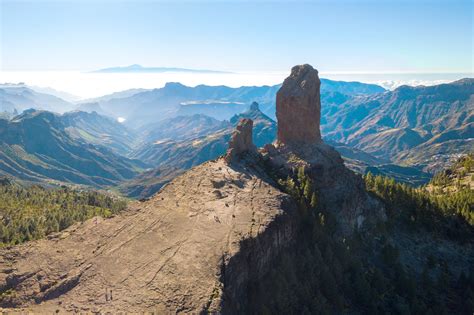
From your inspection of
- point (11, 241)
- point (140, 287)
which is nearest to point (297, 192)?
point (140, 287)

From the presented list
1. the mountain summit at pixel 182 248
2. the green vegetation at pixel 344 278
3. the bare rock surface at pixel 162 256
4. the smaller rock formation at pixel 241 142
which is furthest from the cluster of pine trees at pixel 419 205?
the bare rock surface at pixel 162 256

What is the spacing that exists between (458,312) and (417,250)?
21.0 m

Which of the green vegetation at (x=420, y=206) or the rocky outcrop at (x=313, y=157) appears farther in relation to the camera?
the green vegetation at (x=420, y=206)

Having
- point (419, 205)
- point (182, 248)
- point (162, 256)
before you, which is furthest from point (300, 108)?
point (162, 256)

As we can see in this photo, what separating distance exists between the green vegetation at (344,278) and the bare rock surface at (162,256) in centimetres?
446

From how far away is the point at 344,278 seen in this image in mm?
76312

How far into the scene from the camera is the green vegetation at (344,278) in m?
63.2

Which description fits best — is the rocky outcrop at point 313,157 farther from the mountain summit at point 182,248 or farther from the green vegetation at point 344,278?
the green vegetation at point 344,278

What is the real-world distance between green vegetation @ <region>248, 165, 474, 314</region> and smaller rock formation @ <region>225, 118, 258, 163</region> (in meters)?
12.8

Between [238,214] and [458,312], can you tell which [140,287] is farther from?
[458,312]

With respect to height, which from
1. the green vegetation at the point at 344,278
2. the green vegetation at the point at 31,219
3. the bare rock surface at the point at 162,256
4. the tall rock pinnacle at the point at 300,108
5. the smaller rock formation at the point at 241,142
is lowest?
the green vegetation at the point at 31,219

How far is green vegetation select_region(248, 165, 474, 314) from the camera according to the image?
6325 cm

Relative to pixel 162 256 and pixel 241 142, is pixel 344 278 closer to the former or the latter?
pixel 162 256

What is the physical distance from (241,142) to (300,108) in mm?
20994
